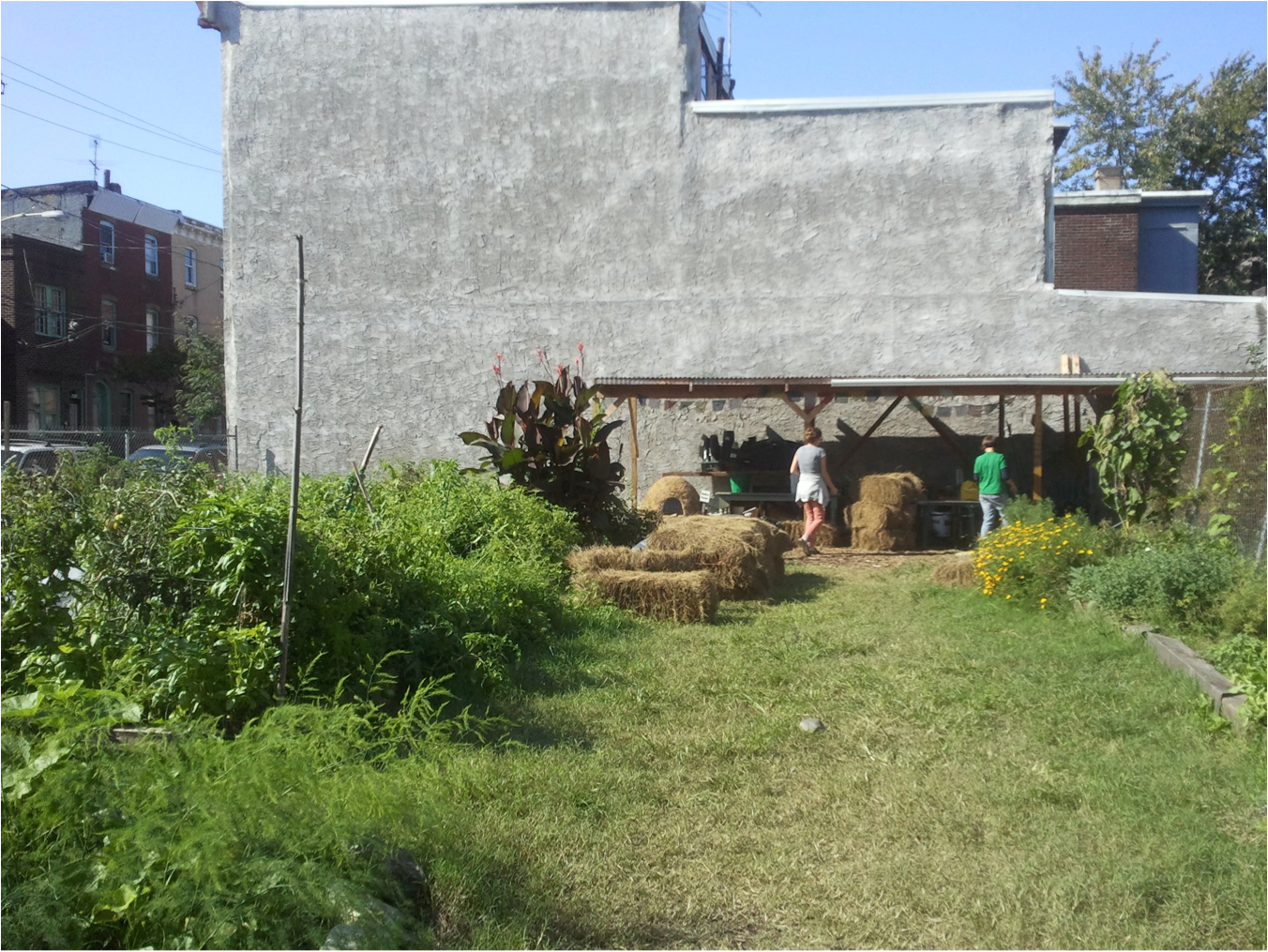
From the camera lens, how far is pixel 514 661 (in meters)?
7.35

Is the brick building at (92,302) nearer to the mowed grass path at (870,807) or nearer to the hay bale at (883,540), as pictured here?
the hay bale at (883,540)

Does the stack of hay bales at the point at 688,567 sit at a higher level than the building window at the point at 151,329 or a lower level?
lower

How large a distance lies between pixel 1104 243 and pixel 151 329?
3307cm

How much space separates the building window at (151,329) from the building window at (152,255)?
142cm

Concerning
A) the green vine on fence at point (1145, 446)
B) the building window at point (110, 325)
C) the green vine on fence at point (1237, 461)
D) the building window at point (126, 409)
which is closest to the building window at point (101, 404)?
the building window at point (126, 409)

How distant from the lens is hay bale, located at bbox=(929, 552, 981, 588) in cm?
1161

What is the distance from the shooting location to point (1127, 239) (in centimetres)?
2355

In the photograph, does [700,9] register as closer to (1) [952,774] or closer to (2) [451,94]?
(2) [451,94]

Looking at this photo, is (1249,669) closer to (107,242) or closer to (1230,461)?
(1230,461)

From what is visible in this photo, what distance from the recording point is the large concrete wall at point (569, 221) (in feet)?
64.3

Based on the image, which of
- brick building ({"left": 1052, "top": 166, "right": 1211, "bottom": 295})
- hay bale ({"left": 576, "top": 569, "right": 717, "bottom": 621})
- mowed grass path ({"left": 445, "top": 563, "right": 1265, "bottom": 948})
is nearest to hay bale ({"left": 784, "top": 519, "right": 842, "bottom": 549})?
hay bale ({"left": 576, "top": 569, "right": 717, "bottom": 621})

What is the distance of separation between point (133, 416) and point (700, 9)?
95.1 ft

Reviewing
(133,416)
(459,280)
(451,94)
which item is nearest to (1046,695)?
(459,280)

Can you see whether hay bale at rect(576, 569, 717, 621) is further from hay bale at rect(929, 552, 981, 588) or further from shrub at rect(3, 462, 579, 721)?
hay bale at rect(929, 552, 981, 588)
